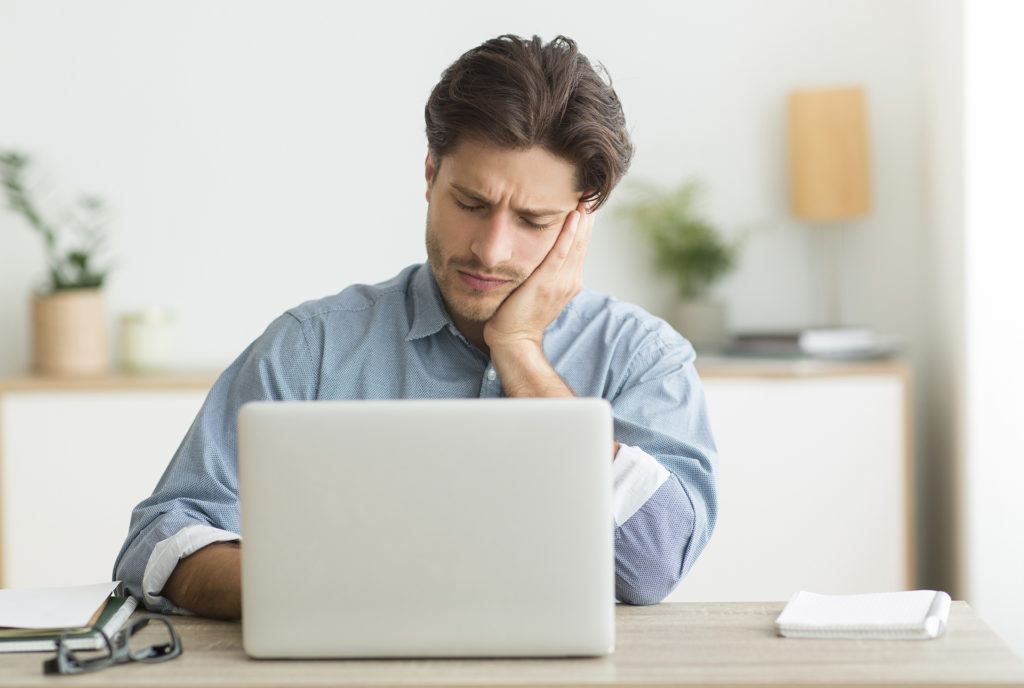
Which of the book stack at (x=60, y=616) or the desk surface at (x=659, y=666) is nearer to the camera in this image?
the desk surface at (x=659, y=666)

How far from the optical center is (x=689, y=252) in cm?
355

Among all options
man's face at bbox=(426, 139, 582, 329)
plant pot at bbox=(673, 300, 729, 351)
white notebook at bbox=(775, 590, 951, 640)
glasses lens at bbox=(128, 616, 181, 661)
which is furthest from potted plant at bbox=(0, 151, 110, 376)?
white notebook at bbox=(775, 590, 951, 640)

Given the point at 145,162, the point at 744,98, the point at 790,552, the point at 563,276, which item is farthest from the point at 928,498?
the point at 145,162

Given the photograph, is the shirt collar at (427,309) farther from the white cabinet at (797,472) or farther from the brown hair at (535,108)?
the white cabinet at (797,472)

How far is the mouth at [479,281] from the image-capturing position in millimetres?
1915

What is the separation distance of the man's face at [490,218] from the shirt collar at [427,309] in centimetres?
2

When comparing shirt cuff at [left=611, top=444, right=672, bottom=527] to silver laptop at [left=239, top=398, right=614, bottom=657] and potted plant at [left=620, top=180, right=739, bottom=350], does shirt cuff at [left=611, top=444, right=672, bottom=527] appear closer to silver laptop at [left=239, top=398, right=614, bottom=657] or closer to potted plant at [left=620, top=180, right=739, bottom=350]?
silver laptop at [left=239, top=398, right=614, bottom=657]

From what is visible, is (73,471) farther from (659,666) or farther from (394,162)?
(659,666)

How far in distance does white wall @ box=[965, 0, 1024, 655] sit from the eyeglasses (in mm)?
2440

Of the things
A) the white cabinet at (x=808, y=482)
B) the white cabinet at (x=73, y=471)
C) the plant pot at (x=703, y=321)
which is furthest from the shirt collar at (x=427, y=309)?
the plant pot at (x=703, y=321)

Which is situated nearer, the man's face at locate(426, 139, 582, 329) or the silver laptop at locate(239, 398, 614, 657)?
the silver laptop at locate(239, 398, 614, 657)

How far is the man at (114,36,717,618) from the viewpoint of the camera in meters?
1.82

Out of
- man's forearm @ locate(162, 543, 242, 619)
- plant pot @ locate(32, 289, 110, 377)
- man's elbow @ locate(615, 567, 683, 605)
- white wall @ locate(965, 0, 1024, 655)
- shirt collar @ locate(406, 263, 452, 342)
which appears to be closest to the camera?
man's forearm @ locate(162, 543, 242, 619)

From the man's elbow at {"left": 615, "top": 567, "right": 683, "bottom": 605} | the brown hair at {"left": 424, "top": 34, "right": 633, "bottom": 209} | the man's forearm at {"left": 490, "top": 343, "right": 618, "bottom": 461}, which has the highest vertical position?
the brown hair at {"left": 424, "top": 34, "right": 633, "bottom": 209}
